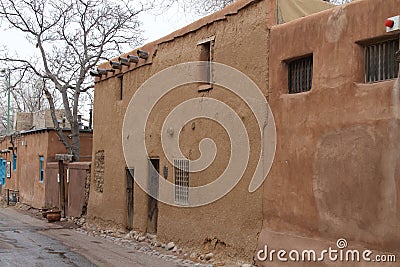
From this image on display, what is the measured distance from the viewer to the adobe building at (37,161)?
24.2 m

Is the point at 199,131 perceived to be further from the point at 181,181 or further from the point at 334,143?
the point at 334,143

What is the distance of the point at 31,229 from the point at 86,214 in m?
2.13

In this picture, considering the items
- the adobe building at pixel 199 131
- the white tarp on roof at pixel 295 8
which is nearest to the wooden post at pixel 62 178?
the adobe building at pixel 199 131

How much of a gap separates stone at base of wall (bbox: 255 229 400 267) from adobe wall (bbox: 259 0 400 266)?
28 mm

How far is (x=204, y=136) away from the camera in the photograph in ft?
40.4

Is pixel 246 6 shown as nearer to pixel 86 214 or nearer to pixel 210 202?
pixel 210 202

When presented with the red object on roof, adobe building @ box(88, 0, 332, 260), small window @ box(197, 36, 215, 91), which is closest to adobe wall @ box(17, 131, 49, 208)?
adobe building @ box(88, 0, 332, 260)

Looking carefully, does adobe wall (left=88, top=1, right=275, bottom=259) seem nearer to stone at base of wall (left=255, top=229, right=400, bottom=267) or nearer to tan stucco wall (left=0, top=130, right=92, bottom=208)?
stone at base of wall (left=255, top=229, right=400, bottom=267)

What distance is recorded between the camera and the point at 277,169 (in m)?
9.98

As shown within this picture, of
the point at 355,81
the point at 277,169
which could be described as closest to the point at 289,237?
the point at 277,169

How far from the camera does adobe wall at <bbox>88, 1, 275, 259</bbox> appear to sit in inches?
420

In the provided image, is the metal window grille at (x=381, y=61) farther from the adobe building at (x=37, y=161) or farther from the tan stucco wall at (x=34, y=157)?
the tan stucco wall at (x=34, y=157)

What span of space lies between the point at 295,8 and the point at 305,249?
479 centimetres

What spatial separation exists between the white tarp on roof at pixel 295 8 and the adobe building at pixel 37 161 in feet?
48.7
